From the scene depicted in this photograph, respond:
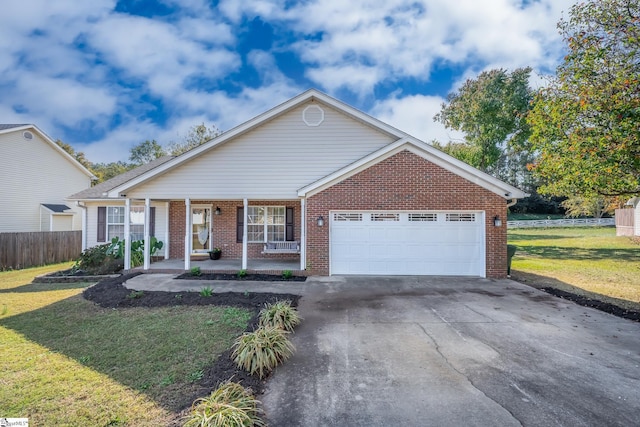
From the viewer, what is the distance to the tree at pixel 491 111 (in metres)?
23.3

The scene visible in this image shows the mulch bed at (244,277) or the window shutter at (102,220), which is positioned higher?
the window shutter at (102,220)

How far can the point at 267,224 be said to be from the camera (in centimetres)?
1328

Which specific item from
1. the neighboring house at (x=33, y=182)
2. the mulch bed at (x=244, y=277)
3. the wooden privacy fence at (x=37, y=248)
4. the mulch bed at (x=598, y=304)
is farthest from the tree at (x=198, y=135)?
the mulch bed at (x=598, y=304)

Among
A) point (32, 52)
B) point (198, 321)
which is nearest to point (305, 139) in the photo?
point (198, 321)

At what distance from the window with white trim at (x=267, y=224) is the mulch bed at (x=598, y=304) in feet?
32.0

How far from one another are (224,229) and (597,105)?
520 inches

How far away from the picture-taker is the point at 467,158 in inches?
987

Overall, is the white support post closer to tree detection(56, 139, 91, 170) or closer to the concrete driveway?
the concrete driveway

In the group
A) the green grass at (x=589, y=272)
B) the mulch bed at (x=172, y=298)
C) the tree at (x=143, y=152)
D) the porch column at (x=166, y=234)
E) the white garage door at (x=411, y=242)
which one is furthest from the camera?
the tree at (x=143, y=152)

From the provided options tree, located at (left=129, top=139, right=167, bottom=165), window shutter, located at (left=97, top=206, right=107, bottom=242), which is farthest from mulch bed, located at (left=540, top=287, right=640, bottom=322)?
tree, located at (left=129, top=139, right=167, bottom=165)

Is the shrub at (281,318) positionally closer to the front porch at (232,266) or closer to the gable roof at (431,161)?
the front porch at (232,266)

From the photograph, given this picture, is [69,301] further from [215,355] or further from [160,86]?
[160,86]

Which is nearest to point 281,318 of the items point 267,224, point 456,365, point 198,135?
point 456,365

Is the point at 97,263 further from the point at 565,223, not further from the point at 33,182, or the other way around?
the point at 565,223
